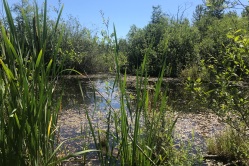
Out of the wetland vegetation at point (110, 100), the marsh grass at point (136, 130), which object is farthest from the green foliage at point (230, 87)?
the marsh grass at point (136, 130)

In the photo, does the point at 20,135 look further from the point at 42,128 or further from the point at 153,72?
the point at 153,72

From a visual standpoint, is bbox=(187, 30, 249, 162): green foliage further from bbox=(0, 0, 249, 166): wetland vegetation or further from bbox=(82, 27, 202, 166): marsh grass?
bbox=(82, 27, 202, 166): marsh grass

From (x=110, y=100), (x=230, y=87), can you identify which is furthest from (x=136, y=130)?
(x=230, y=87)

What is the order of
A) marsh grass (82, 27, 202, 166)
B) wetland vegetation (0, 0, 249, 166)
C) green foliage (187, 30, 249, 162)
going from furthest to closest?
1. green foliage (187, 30, 249, 162)
2. marsh grass (82, 27, 202, 166)
3. wetland vegetation (0, 0, 249, 166)

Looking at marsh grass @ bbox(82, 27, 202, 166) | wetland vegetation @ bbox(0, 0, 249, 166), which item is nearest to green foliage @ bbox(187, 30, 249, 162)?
wetland vegetation @ bbox(0, 0, 249, 166)

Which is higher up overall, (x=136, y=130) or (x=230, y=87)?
(x=230, y=87)

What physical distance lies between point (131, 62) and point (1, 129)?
2675 centimetres

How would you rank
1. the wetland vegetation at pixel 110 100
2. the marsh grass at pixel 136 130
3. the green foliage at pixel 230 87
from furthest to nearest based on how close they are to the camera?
the green foliage at pixel 230 87, the marsh grass at pixel 136 130, the wetland vegetation at pixel 110 100

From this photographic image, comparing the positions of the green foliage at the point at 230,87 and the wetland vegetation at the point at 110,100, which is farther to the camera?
the green foliage at the point at 230,87

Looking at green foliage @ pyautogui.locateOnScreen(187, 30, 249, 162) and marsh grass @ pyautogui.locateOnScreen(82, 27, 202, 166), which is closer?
marsh grass @ pyautogui.locateOnScreen(82, 27, 202, 166)

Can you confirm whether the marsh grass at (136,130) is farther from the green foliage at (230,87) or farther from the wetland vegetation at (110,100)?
the green foliage at (230,87)

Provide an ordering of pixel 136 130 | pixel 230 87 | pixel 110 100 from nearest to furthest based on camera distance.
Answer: pixel 136 130
pixel 230 87
pixel 110 100

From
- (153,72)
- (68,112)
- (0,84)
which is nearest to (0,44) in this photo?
(0,84)

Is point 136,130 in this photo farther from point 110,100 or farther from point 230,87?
point 230,87
